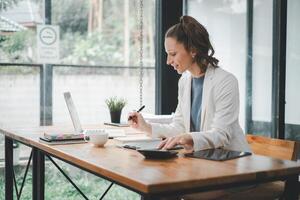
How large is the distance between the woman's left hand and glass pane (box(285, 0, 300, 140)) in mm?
Answer: 1574

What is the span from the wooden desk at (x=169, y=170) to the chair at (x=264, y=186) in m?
0.26

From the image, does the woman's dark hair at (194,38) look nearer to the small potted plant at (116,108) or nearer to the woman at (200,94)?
the woman at (200,94)

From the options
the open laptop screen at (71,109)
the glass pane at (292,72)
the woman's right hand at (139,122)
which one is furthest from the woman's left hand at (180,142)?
the glass pane at (292,72)

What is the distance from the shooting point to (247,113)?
3.35m

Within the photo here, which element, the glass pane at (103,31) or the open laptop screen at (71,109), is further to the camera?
the glass pane at (103,31)

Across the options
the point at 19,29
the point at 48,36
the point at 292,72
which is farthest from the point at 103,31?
the point at 292,72

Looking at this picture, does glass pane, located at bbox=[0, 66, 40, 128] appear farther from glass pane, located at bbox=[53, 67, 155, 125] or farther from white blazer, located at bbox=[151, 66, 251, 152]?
white blazer, located at bbox=[151, 66, 251, 152]

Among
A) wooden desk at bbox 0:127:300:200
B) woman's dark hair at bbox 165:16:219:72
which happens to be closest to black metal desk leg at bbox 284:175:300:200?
wooden desk at bbox 0:127:300:200

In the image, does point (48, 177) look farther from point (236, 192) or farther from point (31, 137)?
point (236, 192)

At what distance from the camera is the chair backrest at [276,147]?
6.82 ft

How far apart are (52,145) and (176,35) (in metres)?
0.76

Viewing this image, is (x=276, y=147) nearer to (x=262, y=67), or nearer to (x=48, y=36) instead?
(x=262, y=67)

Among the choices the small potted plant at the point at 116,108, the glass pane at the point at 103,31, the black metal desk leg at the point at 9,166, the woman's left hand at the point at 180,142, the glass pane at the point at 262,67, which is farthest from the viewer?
the glass pane at the point at 103,31

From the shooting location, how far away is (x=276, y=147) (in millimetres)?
2166
